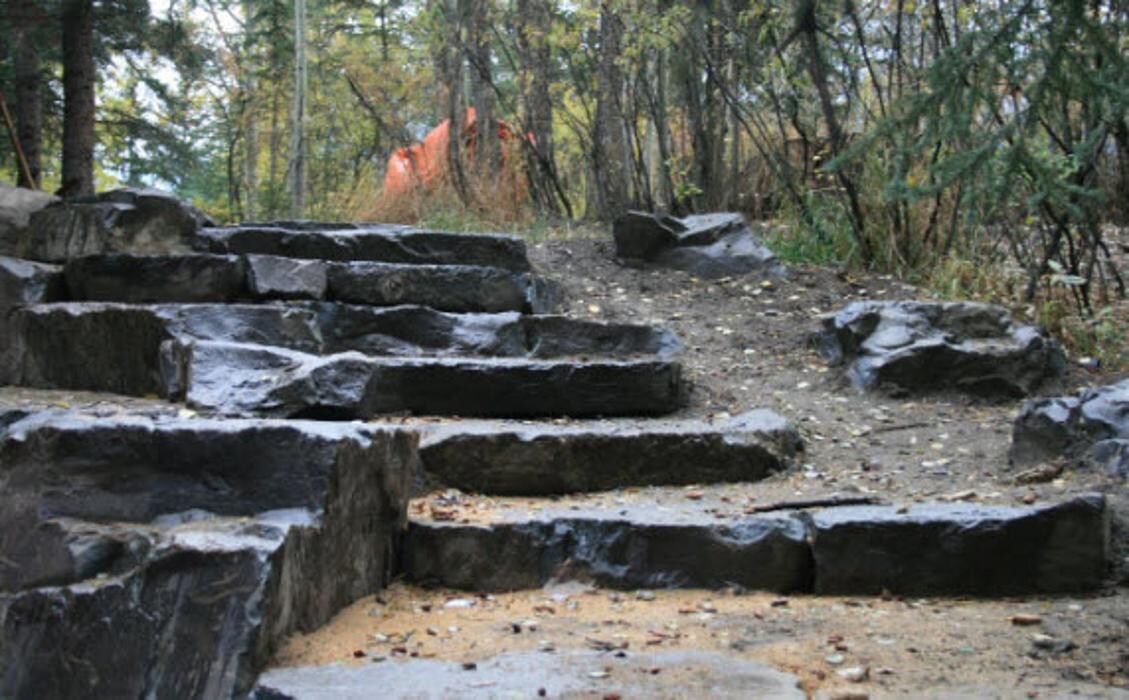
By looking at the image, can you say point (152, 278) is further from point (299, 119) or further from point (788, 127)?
point (299, 119)

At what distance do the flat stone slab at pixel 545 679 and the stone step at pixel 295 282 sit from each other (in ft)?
9.49

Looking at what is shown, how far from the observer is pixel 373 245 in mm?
5480

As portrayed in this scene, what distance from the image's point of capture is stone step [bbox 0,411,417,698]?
206cm

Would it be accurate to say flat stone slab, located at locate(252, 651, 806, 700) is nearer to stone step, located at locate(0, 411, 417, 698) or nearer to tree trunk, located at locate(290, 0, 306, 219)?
stone step, located at locate(0, 411, 417, 698)

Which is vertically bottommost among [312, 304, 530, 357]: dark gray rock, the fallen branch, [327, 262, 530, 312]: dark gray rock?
the fallen branch

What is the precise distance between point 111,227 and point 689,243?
3319mm

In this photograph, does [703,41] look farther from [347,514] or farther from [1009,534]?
[347,514]

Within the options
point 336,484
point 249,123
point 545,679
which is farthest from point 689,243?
point 249,123

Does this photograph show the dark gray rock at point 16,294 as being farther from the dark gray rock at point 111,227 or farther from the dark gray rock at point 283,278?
the dark gray rock at point 283,278

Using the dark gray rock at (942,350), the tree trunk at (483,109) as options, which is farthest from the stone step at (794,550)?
the tree trunk at (483,109)

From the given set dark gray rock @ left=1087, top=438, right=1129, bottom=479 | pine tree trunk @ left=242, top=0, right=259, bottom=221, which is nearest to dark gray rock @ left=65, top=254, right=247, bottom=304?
dark gray rock @ left=1087, top=438, right=1129, bottom=479

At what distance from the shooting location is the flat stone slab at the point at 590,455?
3.50 m

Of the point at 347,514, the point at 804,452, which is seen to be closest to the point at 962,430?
the point at 804,452

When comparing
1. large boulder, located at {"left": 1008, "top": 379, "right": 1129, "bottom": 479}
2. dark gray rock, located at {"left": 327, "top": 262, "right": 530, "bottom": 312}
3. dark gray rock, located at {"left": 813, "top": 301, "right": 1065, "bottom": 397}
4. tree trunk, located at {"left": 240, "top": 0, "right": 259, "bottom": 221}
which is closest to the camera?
large boulder, located at {"left": 1008, "top": 379, "right": 1129, "bottom": 479}
